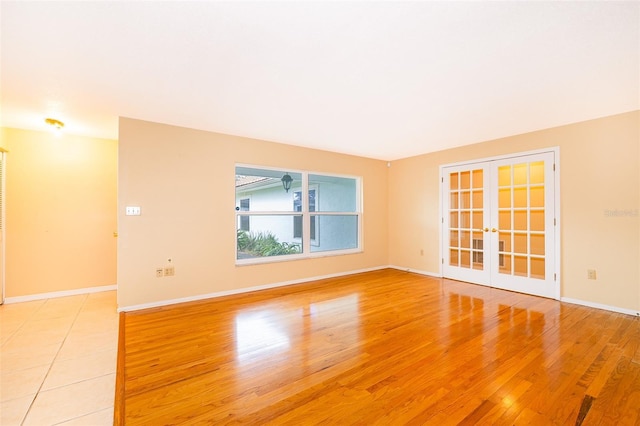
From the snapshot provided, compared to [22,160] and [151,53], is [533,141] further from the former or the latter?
[22,160]

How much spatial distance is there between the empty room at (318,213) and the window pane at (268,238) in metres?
0.04

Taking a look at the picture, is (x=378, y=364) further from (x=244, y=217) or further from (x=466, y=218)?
(x=466, y=218)

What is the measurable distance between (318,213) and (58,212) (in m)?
4.10

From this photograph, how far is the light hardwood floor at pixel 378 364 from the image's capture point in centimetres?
172

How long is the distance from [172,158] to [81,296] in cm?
263

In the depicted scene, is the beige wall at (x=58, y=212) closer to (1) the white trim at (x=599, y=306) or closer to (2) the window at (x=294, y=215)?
(2) the window at (x=294, y=215)

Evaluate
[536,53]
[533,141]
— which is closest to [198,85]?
[536,53]

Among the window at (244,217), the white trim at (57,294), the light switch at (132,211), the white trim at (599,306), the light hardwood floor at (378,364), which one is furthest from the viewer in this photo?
the window at (244,217)

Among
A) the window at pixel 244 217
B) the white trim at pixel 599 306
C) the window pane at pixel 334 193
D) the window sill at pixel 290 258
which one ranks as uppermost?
the window pane at pixel 334 193

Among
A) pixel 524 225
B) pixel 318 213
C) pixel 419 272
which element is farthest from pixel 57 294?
pixel 524 225

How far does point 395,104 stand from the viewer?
322cm

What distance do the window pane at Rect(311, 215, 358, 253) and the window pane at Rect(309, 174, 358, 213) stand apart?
176mm

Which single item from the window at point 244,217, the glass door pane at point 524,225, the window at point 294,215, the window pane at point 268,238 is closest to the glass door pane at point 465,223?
the glass door pane at point 524,225

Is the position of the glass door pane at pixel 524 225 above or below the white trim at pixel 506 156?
below
